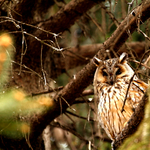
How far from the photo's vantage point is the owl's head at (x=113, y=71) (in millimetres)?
2799

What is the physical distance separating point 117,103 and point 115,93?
13 centimetres

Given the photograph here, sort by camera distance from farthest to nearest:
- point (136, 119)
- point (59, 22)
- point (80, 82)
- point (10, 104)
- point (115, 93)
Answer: point (59, 22) < point (115, 93) < point (80, 82) < point (136, 119) < point (10, 104)

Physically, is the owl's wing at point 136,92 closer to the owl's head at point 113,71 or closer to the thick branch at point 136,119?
the owl's head at point 113,71

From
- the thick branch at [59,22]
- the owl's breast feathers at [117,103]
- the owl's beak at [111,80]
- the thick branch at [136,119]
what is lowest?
the owl's breast feathers at [117,103]

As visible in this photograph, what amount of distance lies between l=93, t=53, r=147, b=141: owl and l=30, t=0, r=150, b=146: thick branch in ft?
0.30

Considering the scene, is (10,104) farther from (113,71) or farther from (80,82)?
(113,71)

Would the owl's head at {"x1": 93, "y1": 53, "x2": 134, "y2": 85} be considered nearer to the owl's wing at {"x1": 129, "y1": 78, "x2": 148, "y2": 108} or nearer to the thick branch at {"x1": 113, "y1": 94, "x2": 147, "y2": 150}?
the owl's wing at {"x1": 129, "y1": 78, "x2": 148, "y2": 108}

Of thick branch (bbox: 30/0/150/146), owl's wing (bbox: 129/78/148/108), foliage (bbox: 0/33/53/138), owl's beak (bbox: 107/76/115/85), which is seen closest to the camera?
foliage (bbox: 0/33/53/138)

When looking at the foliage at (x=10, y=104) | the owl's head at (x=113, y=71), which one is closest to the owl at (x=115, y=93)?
the owl's head at (x=113, y=71)

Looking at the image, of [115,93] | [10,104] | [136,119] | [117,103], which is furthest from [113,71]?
[10,104]

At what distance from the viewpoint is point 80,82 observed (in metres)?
2.46

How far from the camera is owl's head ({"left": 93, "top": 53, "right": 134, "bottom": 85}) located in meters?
2.80

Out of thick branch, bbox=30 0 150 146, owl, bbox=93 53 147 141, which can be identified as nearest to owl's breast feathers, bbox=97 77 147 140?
owl, bbox=93 53 147 141

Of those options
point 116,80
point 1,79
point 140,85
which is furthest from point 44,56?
point 1,79
